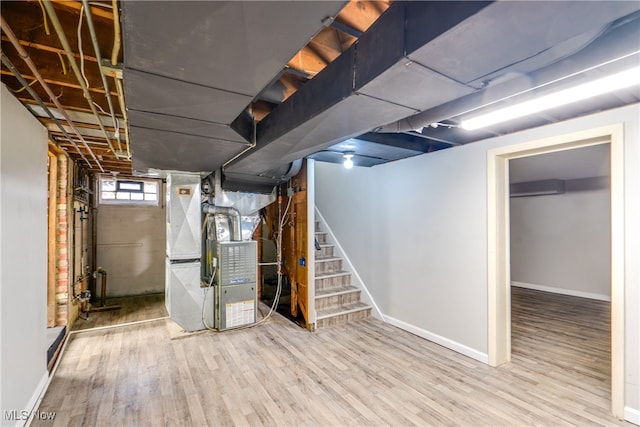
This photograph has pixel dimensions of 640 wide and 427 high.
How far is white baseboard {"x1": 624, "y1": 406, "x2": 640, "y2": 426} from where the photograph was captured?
194 cm

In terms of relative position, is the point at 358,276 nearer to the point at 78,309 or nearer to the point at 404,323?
the point at 404,323

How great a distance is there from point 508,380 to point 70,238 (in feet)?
16.9

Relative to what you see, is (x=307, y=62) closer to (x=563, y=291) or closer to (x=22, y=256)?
(x=22, y=256)

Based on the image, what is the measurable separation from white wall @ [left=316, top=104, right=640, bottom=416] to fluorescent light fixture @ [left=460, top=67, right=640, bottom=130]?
775 mm

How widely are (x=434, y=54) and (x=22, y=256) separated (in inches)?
109

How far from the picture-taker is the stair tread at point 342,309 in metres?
3.87

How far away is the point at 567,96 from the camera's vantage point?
65.6 inches

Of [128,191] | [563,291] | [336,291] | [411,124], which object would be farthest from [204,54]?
[563,291]

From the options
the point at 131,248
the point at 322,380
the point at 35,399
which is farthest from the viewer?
the point at 131,248

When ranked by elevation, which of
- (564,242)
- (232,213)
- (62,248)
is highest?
(232,213)

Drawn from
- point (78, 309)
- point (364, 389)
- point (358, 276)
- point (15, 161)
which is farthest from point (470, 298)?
point (78, 309)

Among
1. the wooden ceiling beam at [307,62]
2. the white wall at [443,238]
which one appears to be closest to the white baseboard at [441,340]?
the white wall at [443,238]

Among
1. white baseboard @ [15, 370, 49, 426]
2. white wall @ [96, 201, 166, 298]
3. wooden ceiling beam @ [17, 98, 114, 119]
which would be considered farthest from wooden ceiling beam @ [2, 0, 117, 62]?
white wall @ [96, 201, 166, 298]

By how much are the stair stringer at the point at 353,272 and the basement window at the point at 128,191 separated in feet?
11.2
